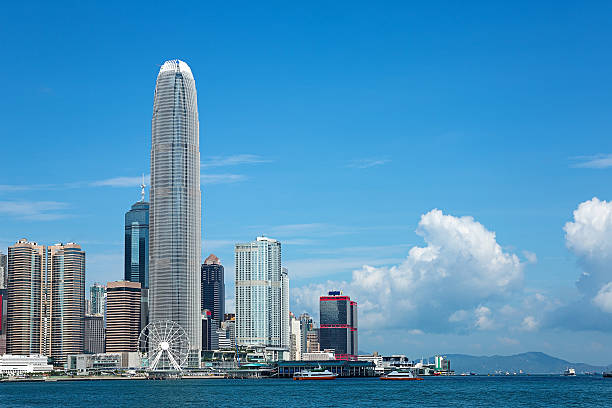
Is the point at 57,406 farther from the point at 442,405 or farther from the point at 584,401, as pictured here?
the point at 584,401

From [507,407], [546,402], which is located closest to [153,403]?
[507,407]

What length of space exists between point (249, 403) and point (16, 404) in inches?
2151

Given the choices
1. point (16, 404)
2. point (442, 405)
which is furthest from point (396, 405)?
point (16, 404)

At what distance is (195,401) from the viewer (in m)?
200

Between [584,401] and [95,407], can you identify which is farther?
[584,401]

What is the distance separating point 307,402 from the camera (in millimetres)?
193625

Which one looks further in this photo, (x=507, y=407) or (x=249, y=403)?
(x=249, y=403)

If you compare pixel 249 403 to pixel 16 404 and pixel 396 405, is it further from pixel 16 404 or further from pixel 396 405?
pixel 16 404

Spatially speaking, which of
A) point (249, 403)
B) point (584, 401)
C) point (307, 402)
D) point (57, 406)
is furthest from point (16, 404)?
point (584, 401)

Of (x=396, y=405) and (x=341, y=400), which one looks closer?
(x=396, y=405)

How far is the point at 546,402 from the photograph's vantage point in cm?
19400

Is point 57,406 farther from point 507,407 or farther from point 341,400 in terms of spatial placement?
point 507,407

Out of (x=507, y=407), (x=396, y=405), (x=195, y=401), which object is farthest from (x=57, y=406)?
(x=507, y=407)

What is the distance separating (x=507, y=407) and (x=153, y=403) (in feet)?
256
